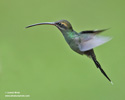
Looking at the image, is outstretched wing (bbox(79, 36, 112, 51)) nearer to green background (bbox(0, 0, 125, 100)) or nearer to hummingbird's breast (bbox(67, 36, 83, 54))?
hummingbird's breast (bbox(67, 36, 83, 54))

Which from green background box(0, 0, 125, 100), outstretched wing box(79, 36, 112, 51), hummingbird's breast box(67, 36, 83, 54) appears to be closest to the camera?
outstretched wing box(79, 36, 112, 51)

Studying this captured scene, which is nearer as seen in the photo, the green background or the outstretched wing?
the outstretched wing

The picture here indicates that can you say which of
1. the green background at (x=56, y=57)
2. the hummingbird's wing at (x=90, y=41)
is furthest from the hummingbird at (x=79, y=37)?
the green background at (x=56, y=57)

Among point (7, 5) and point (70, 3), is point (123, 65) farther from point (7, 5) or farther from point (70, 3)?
point (7, 5)

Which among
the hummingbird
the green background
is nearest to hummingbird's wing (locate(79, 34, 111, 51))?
the hummingbird

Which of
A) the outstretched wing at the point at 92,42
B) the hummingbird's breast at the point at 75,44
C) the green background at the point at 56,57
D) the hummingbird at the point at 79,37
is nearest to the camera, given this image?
the outstretched wing at the point at 92,42

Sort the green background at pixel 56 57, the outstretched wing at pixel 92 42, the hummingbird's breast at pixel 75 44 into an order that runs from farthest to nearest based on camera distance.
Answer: the green background at pixel 56 57 < the hummingbird's breast at pixel 75 44 < the outstretched wing at pixel 92 42

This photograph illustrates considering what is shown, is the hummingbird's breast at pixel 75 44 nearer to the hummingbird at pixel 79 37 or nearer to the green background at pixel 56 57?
the hummingbird at pixel 79 37

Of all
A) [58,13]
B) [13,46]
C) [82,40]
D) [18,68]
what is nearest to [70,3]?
[58,13]
